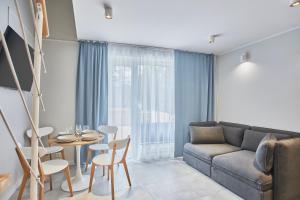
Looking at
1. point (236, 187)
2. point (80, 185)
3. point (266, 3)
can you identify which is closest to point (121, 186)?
point (80, 185)

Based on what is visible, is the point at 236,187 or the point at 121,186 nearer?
the point at 236,187

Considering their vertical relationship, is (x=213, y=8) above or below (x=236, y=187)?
above

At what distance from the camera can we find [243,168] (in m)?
2.48

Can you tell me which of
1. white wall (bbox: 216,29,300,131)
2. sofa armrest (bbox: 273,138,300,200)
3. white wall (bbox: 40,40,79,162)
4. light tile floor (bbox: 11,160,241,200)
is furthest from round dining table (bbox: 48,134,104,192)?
white wall (bbox: 216,29,300,131)

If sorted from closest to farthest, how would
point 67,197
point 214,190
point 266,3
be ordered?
point 266,3
point 67,197
point 214,190

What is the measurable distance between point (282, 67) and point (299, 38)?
47cm

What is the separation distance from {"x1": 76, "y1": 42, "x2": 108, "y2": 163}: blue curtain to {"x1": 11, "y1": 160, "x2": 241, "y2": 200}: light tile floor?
975mm

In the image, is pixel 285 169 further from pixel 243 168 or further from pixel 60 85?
pixel 60 85

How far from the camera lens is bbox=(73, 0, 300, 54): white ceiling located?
2.19 metres

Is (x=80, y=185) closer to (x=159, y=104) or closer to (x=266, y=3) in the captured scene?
(x=159, y=104)

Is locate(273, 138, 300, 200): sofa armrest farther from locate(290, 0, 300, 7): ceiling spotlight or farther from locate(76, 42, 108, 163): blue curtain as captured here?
locate(76, 42, 108, 163): blue curtain

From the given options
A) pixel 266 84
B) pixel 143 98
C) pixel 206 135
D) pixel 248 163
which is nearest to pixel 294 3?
pixel 266 84

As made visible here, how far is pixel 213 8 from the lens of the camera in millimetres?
2262

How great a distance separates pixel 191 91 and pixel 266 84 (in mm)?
1479
